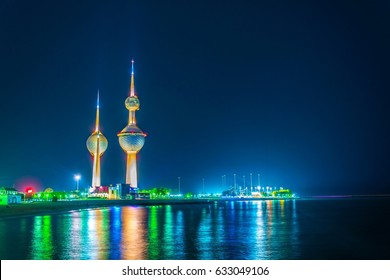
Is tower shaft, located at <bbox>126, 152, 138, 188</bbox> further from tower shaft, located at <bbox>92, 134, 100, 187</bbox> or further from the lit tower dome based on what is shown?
tower shaft, located at <bbox>92, 134, 100, 187</bbox>

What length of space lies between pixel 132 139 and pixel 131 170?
12708 millimetres

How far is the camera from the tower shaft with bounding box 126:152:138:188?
188m

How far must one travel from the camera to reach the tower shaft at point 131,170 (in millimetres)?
187500

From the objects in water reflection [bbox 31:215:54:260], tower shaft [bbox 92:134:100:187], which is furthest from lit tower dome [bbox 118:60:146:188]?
water reflection [bbox 31:215:54:260]

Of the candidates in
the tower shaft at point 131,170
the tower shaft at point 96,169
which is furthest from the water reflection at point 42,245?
the tower shaft at point 96,169

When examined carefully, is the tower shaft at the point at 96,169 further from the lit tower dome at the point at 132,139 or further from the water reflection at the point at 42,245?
the water reflection at the point at 42,245

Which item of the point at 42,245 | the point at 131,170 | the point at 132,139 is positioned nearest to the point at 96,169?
the point at 131,170

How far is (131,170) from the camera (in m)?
188

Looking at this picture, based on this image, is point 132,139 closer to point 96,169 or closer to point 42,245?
point 96,169
